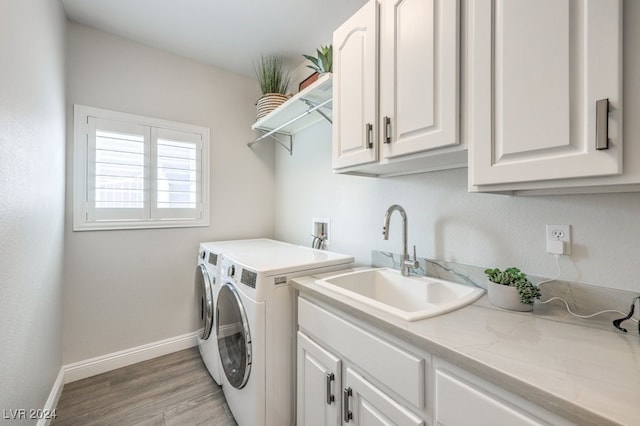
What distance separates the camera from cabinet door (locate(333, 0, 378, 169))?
48.7 inches

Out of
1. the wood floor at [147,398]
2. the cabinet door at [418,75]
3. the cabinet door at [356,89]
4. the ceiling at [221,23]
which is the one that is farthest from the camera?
the ceiling at [221,23]

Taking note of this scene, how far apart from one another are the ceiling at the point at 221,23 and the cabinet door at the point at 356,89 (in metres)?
0.64

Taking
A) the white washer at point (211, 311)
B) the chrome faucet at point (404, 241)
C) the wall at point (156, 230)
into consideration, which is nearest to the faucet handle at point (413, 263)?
the chrome faucet at point (404, 241)

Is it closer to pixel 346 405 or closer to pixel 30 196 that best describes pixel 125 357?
pixel 30 196

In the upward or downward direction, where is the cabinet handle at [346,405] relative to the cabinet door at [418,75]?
downward

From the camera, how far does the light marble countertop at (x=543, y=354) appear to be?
513 mm

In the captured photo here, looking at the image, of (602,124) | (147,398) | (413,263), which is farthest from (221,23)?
(147,398)

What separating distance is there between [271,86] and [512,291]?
2249 mm

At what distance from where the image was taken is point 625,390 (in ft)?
1.76

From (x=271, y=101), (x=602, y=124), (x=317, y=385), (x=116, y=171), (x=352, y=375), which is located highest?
(x=271, y=101)

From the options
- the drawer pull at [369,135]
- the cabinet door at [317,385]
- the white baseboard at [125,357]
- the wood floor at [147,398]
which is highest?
the drawer pull at [369,135]

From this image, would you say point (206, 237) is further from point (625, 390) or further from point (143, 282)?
point (625, 390)

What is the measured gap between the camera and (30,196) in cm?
122

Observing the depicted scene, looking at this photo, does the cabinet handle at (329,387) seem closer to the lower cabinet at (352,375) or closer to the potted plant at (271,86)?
the lower cabinet at (352,375)
